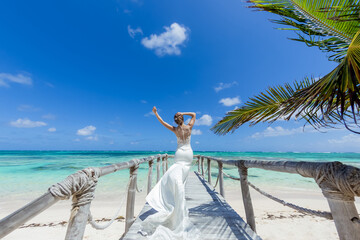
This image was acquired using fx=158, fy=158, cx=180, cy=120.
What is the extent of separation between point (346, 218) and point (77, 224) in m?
1.76

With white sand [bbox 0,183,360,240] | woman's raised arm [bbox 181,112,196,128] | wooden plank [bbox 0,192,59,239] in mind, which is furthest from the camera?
white sand [bbox 0,183,360,240]

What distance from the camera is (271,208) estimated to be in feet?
20.7

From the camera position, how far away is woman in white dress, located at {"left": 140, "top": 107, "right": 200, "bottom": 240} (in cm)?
211

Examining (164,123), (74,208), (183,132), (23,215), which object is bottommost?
(74,208)

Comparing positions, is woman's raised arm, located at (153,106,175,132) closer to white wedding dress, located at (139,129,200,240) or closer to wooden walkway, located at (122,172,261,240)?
white wedding dress, located at (139,129,200,240)

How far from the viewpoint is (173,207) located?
240 cm

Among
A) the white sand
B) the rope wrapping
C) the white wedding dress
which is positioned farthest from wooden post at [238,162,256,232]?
the white sand

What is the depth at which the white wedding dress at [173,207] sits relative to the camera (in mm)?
2087

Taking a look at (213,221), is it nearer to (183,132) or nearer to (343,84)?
(183,132)

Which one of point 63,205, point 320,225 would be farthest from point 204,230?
point 63,205

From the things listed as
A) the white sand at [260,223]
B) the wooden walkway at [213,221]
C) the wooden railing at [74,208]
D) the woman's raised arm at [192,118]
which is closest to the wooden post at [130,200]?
the wooden walkway at [213,221]

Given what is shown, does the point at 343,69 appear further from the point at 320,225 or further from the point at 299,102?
the point at 320,225

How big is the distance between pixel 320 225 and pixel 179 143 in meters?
5.42

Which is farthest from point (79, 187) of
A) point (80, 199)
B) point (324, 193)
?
point (324, 193)
